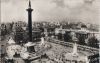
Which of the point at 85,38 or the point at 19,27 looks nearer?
the point at 85,38

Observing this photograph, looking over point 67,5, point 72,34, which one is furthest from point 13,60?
point 72,34

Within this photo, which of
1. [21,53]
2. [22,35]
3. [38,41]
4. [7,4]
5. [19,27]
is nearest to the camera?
[7,4]

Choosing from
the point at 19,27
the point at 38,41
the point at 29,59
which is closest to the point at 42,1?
the point at 29,59

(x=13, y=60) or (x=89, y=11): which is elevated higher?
(x=89, y=11)

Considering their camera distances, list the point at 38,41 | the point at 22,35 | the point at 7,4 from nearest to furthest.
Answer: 1. the point at 7,4
2. the point at 38,41
3. the point at 22,35

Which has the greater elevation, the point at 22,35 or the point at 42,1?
the point at 42,1

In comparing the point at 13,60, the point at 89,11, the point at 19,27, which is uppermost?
the point at 89,11

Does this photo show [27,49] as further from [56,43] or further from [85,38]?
[85,38]

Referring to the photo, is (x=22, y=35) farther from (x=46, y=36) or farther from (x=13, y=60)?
(x=13, y=60)

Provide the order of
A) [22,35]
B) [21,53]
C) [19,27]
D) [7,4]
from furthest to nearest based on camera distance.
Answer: [19,27] < [22,35] < [21,53] < [7,4]
